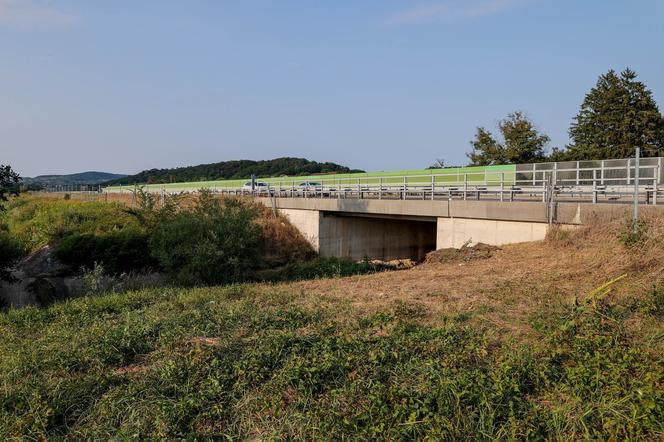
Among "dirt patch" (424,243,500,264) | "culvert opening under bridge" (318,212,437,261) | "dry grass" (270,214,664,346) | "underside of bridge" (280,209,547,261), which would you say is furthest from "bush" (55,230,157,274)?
"dirt patch" (424,243,500,264)

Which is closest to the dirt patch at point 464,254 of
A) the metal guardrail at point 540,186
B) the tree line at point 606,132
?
the metal guardrail at point 540,186

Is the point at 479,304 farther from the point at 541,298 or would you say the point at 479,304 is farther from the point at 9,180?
the point at 9,180

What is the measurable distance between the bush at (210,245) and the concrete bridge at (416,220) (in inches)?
274

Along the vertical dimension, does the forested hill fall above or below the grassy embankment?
above

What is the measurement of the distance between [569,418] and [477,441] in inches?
34.8

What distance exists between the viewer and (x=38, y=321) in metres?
9.09

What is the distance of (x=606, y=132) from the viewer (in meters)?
43.1

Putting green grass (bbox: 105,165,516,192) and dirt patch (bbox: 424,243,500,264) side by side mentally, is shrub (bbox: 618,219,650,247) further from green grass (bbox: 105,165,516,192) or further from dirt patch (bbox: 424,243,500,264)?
green grass (bbox: 105,165,516,192)

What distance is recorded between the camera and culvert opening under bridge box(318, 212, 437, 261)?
25.8 meters

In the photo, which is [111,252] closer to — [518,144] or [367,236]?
[367,236]

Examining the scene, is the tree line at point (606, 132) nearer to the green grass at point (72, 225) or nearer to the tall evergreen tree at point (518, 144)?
the tall evergreen tree at point (518, 144)

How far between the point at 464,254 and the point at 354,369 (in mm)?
10807

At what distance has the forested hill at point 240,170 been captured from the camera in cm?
10425

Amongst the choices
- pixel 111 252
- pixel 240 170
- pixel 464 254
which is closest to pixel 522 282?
pixel 464 254
